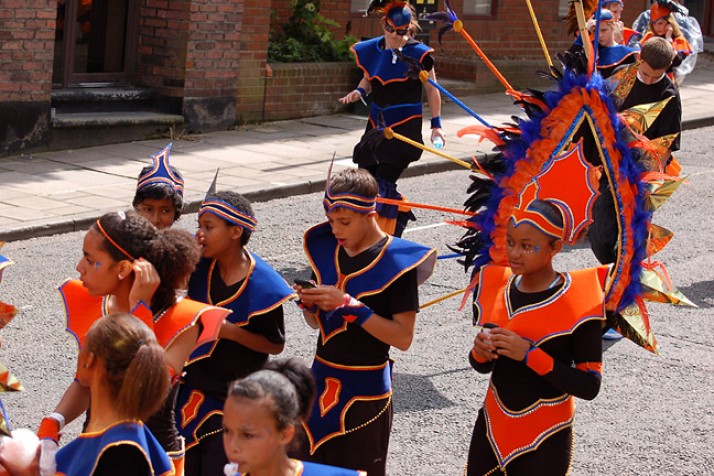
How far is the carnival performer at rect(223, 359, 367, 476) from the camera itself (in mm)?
3598

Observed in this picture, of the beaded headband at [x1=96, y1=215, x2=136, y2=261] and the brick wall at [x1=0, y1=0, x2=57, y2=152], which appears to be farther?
the brick wall at [x1=0, y1=0, x2=57, y2=152]

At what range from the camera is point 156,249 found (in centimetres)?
446

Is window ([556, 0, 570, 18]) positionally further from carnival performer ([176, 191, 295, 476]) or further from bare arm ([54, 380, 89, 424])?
bare arm ([54, 380, 89, 424])

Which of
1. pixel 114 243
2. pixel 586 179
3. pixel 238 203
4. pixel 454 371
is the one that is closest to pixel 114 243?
pixel 114 243

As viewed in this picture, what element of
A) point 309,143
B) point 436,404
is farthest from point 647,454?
point 309,143

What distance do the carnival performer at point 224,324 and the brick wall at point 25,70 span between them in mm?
8666

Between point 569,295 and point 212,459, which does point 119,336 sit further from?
point 569,295

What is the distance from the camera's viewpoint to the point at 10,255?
9648 mm

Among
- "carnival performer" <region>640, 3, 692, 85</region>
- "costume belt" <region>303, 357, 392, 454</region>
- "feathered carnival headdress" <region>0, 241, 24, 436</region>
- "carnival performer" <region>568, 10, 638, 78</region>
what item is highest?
"carnival performer" <region>640, 3, 692, 85</region>

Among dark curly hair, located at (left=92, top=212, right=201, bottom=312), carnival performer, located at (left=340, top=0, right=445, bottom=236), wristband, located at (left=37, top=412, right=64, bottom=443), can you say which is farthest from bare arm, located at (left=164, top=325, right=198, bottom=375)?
carnival performer, located at (left=340, top=0, right=445, bottom=236)

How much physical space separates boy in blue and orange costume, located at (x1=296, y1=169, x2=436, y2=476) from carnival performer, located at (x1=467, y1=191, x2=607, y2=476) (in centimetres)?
38

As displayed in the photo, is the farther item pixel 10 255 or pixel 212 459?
pixel 10 255

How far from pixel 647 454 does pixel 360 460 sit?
7.93 ft

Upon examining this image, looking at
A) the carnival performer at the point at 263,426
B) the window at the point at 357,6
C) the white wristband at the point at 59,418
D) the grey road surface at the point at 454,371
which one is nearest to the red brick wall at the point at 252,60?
the window at the point at 357,6
